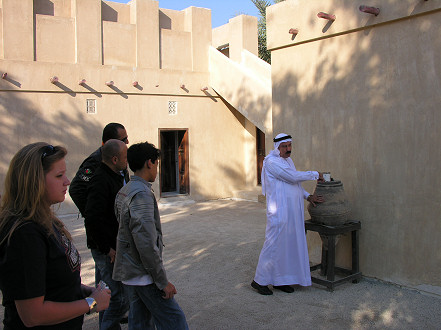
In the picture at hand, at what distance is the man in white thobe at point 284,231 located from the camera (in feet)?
16.2

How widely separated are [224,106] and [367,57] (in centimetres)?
811

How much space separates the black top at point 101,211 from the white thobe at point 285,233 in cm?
216

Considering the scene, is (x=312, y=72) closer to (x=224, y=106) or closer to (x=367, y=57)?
(x=367, y=57)

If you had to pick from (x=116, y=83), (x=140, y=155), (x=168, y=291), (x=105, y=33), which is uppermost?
(x=105, y=33)

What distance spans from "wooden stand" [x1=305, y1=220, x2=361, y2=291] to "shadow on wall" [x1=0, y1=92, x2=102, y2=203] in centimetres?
758

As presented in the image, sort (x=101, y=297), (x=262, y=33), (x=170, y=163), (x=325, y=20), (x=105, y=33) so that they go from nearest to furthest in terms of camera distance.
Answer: (x=101, y=297) → (x=325, y=20) → (x=105, y=33) → (x=170, y=163) → (x=262, y=33)

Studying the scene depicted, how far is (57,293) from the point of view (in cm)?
185

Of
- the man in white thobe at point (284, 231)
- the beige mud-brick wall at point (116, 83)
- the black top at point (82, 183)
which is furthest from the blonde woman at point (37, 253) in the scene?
the beige mud-brick wall at point (116, 83)

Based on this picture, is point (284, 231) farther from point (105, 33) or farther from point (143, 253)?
point (105, 33)

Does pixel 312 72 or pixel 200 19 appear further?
pixel 200 19

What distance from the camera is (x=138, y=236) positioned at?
8.79ft

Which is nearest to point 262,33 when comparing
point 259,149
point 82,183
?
point 259,149

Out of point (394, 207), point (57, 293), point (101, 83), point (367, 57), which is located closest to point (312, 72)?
point (367, 57)

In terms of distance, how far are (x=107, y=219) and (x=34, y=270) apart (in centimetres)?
170
